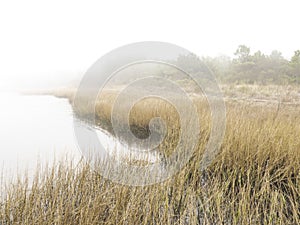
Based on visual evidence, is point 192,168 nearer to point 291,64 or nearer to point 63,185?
point 63,185

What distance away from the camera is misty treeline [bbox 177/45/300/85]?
16.5 m

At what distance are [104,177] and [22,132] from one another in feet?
16.4

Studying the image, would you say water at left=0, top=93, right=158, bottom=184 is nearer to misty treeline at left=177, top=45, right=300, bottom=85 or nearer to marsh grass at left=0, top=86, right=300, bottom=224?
marsh grass at left=0, top=86, right=300, bottom=224

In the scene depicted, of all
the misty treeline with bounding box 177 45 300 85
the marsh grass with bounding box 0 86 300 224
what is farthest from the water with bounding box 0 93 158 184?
the misty treeline with bounding box 177 45 300 85

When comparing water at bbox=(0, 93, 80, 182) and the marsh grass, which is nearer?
the marsh grass

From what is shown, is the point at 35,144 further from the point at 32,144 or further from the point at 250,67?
the point at 250,67

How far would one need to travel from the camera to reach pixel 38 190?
184 cm

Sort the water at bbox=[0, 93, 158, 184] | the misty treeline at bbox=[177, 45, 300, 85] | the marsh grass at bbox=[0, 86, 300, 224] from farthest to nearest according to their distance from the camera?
the misty treeline at bbox=[177, 45, 300, 85]
the water at bbox=[0, 93, 158, 184]
the marsh grass at bbox=[0, 86, 300, 224]

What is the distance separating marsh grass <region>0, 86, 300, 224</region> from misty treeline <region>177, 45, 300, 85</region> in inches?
546

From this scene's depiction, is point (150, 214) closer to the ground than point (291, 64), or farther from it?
closer to the ground

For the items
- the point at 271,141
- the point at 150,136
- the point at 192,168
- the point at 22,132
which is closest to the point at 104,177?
the point at 192,168

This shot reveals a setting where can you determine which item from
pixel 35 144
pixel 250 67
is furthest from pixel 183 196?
pixel 250 67

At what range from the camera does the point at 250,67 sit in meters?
20.1

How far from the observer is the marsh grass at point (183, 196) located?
5.37 feet
